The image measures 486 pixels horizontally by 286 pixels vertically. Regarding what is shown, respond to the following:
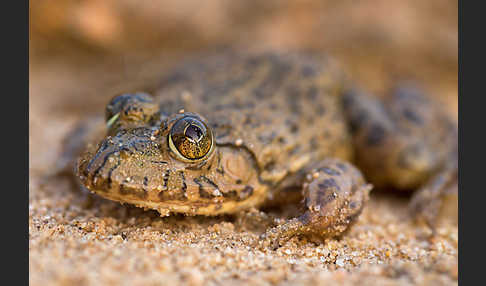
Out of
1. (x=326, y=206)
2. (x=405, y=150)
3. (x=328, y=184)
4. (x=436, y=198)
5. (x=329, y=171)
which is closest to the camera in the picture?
(x=326, y=206)

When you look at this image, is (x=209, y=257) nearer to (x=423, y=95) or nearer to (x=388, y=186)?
(x=388, y=186)

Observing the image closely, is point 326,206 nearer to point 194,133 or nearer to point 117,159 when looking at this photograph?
point 194,133

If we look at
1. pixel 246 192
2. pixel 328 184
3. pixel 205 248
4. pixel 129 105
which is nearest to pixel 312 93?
pixel 328 184

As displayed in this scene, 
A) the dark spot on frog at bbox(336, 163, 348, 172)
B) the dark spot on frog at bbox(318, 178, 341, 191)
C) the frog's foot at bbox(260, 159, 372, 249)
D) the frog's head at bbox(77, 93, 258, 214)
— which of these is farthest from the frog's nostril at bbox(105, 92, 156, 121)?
the dark spot on frog at bbox(336, 163, 348, 172)

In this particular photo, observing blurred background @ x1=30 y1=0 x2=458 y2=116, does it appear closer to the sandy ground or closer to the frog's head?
the sandy ground

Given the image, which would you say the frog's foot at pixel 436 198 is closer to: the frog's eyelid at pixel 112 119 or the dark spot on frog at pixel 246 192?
the dark spot on frog at pixel 246 192

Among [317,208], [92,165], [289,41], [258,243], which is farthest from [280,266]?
[289,41]

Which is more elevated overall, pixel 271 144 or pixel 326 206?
pixel 271 144
